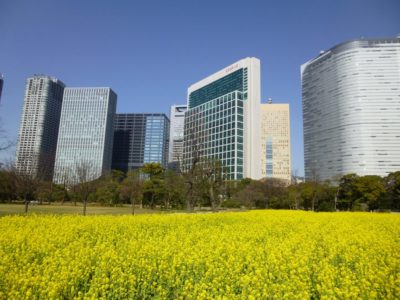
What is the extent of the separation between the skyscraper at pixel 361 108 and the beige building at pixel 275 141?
28.9 meters

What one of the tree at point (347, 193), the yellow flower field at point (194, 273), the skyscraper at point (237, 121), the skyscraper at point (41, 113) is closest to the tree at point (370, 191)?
the tree at point (347, 193)

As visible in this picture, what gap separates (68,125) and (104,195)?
4675 inches

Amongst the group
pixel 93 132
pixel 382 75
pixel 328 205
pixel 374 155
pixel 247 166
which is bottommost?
pixel 328 205

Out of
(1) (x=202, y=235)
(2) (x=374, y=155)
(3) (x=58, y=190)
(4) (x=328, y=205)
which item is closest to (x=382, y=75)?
(2) (x=374, y=155)

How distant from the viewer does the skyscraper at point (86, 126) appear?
520 ft

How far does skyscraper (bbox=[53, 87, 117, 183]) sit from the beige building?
10464 cm

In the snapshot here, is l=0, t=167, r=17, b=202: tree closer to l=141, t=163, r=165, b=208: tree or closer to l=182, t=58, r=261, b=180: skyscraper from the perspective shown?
l=141, t=163, r=165, b=208: tree

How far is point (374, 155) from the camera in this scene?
133m

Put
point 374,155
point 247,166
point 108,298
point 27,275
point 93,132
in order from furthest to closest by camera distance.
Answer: point 93,132 < point 374,155 < point 247,166 < point 27,275 < point 108,298

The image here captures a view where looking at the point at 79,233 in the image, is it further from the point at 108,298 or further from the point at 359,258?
the point at 359,258

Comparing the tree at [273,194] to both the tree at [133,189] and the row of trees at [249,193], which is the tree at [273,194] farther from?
the tree at [133,189]

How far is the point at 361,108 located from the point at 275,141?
58.4 meters

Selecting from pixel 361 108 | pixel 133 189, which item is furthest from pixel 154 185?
pixel 361 108

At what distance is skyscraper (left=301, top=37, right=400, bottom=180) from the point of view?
13412 centimetres
